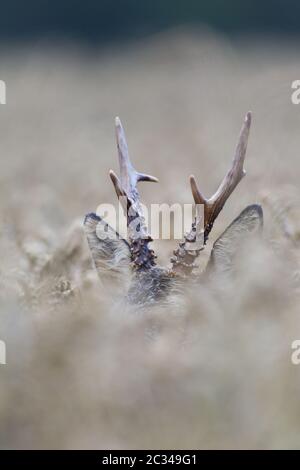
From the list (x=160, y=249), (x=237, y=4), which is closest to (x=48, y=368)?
(x=160, y=249)

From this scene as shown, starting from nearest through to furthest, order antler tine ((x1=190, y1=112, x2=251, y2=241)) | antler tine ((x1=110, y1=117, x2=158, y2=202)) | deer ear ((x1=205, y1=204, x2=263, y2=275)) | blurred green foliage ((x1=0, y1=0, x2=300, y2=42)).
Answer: deer ear ((x1=205, y1=204, x2=263, y2=275)) < antler tine ((x1=190, y1=112, x2=251, y2=241)) < antler tine ((x1=110, y1=117, x2=158, y2=202)) < blurred green foliage ((x1=0, y1=0, x2=300, y2=42))

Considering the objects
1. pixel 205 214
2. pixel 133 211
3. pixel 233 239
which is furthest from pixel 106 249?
pixel 233 239

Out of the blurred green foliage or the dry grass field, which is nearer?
the dry grass field

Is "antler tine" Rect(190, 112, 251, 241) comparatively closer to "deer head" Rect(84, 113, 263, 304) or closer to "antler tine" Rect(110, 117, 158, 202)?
"deer head" Rect(84, 113, 263, 304)

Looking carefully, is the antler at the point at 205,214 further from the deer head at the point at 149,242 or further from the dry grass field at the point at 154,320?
the dry grass field at the point at 154,320

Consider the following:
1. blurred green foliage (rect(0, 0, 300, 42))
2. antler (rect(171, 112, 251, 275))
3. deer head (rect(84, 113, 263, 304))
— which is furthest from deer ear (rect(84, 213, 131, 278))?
blurred green foliage (rect(0, 0, 300, 42))
